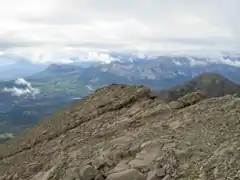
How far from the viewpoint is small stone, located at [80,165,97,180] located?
26042mm

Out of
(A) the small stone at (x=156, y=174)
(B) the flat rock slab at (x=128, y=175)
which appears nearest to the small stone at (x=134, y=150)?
(B) the flat rock slab at (x=128, y=175)

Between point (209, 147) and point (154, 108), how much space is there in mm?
11461

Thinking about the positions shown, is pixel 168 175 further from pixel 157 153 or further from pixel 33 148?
pixel 33 148

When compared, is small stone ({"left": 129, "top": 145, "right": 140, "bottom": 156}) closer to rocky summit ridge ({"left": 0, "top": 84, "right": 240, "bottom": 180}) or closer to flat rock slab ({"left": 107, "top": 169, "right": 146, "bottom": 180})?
rocky summit ridge ({"left": 0, "top": 84, "right": 240, "bottom": 180})

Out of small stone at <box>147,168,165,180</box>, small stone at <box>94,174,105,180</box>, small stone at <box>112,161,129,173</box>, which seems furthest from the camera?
small stone at <box>94,174,105,180</box>

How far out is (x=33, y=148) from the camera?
128 ft

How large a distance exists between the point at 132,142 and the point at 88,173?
4443 mm

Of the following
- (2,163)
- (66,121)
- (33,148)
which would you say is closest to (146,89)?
(66,121)

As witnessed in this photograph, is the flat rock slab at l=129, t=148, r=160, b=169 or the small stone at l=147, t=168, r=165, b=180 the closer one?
the small stone at l=147, t=168, r=165, b=180

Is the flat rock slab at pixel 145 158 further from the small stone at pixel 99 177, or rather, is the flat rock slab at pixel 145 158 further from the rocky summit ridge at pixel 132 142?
the small stone at pixel 99 177

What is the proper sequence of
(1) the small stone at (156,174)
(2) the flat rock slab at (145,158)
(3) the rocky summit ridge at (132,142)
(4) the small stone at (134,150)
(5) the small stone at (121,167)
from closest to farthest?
(1) the small stone at (156,174)
(3) the rocky summit ridge at (132,142)
(2) the flat rock slab at (145,158)
(5) the small stone at (121,167)
(4) the small stone at (134,150)

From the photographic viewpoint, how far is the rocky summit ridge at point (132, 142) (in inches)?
946

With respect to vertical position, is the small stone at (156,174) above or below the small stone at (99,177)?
above

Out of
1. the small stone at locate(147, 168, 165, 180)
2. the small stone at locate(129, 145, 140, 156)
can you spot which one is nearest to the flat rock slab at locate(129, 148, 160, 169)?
the small stone at locate(129, 145, 140, 156)
